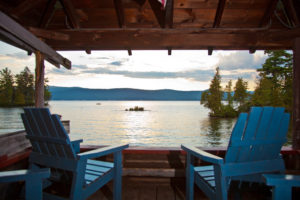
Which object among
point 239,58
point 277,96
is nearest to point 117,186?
point 277,96

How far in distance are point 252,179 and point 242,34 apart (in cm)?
222

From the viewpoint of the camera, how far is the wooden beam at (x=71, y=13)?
285cm

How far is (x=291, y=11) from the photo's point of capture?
9.18 feet

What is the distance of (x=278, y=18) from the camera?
2938mm

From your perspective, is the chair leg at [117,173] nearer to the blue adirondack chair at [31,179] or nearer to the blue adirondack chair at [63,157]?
the blue adirondack chair at [63,157]

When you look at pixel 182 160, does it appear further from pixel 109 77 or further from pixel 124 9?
pixel 109 77

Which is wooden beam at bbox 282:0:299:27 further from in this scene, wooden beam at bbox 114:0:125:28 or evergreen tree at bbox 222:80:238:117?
evergreen tree at bbox 222:80:238:117

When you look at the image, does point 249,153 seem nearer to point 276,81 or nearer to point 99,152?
point 99,152

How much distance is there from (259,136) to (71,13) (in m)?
2.75

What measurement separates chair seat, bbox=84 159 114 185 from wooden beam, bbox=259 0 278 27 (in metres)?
2.83

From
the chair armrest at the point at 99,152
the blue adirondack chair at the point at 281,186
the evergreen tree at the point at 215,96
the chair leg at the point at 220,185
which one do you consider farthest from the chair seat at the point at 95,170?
the evergreen tree at the point at 215,96

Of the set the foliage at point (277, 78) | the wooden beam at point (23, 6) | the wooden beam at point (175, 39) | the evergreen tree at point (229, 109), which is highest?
the foliage at point (277, 78)

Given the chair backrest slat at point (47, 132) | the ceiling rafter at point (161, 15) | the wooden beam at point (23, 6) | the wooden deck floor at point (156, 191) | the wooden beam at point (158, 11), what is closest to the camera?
the chair backrest slat at point (47, 132)

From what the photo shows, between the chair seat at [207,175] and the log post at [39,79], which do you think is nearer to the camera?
the chair seat at [207,175]
